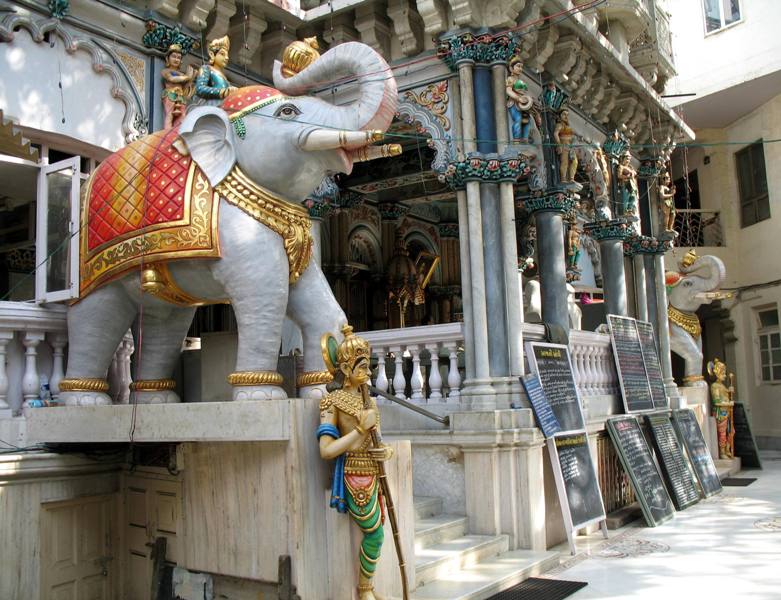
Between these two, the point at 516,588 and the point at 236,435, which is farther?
the point at 516,588

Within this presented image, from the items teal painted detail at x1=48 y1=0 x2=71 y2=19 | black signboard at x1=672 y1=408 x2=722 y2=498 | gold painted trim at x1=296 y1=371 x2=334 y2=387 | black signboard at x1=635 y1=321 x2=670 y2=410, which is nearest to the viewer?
gold painted trim at x1=296 y1=371 x2=334 y2=387

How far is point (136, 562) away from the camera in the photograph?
4.35 meters

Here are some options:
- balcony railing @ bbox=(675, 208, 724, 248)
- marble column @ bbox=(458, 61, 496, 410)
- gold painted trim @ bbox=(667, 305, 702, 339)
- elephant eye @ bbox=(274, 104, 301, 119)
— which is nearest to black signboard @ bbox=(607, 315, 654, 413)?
marble column @ bbox=(458, 61, 496, 410)

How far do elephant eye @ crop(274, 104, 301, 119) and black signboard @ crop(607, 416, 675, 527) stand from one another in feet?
16.9

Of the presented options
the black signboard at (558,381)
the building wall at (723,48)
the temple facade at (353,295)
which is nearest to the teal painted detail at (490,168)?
the temple facade at (353,295)

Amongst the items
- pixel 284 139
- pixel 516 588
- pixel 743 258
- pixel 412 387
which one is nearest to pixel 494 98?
pixel 412 387

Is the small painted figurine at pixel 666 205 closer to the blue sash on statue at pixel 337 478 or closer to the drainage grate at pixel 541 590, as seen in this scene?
the drainage grate at pixel 541 590

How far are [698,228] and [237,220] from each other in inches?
605

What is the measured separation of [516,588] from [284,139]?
10.9 ft

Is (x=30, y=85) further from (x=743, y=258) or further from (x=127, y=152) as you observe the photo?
(x=743, y=258)

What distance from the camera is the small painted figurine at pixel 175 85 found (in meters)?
6.62

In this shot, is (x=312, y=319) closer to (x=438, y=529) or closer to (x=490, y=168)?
(x=438, y=529)

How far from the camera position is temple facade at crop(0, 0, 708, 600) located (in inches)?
153

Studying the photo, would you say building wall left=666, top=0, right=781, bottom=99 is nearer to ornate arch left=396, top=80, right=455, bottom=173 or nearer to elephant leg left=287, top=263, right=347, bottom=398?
ornate arch left=396, top=80, right=455, bottom=173
